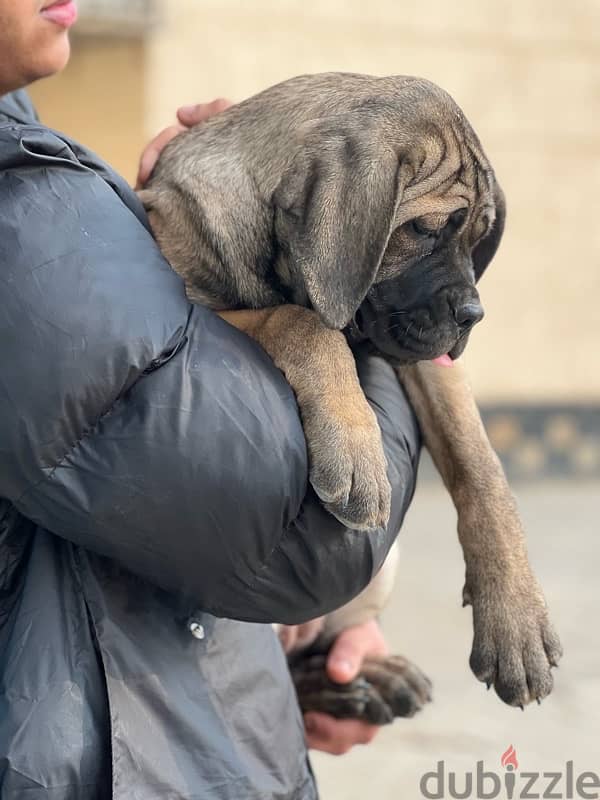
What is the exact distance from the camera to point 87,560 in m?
1.93

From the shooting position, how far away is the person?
1.74 meters

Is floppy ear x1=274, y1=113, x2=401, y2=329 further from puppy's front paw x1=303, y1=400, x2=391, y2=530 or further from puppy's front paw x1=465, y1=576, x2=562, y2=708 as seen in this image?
puppy's front paw x1=465, y1=576, x2=562, y2=708

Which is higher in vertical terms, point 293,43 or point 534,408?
point 293,43

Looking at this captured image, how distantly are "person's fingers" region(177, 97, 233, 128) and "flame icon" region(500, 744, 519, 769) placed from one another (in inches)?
118

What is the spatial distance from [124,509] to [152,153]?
3.85 ft

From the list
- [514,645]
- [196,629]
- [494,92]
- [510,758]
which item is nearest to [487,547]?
→ [514,645]

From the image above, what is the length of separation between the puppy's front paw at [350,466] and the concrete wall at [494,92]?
7.58m

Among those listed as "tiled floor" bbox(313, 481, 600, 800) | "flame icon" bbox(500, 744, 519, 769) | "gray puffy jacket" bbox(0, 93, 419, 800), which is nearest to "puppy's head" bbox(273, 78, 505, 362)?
"gray puffy jacket" bbox(0, 93, 419, 800)

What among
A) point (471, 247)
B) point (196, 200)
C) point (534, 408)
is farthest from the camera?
point (534, 408)

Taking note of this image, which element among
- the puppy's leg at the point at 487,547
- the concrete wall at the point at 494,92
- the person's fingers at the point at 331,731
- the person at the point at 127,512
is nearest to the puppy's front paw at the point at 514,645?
the puppy's leg at the point at 487,547

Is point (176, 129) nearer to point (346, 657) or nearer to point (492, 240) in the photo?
point (492, 240)

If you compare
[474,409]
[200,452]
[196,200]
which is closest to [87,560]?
[200,452]

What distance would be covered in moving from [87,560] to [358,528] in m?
0.43

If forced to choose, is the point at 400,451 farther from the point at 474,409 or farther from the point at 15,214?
the point at 15,214
